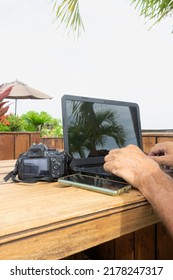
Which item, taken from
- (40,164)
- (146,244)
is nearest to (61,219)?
(40,164)

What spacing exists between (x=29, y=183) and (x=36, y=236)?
1.50 ft

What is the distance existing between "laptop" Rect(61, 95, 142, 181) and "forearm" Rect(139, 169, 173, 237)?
20 cm

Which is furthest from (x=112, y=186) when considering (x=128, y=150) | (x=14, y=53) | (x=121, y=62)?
(x=14, y=53)

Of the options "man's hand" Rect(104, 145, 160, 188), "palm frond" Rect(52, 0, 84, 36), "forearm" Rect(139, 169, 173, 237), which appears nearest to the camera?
"forearm" Rect(139, 169, 173, 237)

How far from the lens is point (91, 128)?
1.28m

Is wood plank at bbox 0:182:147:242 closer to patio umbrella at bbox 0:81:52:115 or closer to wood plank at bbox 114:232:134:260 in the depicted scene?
wood plank at bbox 114:232:134:260

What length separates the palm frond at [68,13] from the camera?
417 centimetres

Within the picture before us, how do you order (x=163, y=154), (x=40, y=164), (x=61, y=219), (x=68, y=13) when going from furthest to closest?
(x=68, y=13) < (x=163, y=154) < (x=40, y=164) < (x=61, y=219)

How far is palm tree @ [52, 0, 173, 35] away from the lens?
366 centimetres

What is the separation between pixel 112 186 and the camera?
883mm

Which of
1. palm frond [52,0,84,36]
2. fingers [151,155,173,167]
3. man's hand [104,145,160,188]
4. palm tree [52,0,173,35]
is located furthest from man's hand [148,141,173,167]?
palm frond [52,0,84,36]

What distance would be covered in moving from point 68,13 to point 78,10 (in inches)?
9.5

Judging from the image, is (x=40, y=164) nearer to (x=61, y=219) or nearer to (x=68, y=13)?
(x=61, y=219)
